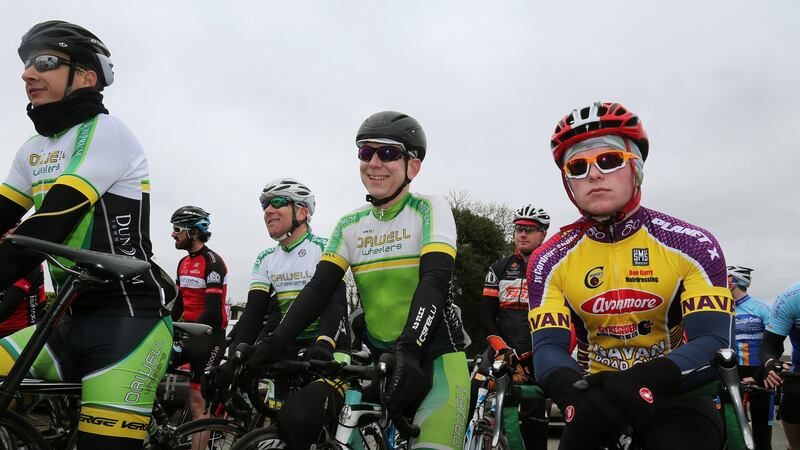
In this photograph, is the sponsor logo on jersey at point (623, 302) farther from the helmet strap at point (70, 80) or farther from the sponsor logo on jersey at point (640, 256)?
→ the helmet strap at point (70, 80)

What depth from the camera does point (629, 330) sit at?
2955 millimetres

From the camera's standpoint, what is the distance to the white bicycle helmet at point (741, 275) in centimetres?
1031

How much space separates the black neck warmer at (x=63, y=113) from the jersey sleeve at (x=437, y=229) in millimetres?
1928

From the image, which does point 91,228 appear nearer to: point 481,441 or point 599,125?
point 599,125

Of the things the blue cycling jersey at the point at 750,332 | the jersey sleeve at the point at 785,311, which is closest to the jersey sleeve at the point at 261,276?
the jersey sleeve at the point at 785,311

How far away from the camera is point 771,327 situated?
661 cm

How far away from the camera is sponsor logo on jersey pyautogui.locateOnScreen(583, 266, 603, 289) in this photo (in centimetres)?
300

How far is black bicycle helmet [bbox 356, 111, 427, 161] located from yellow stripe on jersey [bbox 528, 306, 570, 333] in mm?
1577

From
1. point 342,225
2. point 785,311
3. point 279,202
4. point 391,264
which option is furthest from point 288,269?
point 785,311

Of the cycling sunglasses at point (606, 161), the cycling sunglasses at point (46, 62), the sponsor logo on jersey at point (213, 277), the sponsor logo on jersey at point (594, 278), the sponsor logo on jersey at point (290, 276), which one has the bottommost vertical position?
the sponsor logo on jersey at point (594, 278)

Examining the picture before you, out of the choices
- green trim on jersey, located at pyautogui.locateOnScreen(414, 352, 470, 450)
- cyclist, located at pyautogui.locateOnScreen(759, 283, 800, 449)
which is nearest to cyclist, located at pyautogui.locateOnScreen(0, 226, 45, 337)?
green trim on jersey, located at pyautogui.locateOnScreen(414, 352, 470, 450)

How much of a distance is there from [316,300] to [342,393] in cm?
65

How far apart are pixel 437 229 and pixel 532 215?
4.72 m

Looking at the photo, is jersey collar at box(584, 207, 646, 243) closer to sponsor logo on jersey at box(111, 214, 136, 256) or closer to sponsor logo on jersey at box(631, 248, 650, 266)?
sponsor logo on jersey at box(631, 248, 650, 266)
